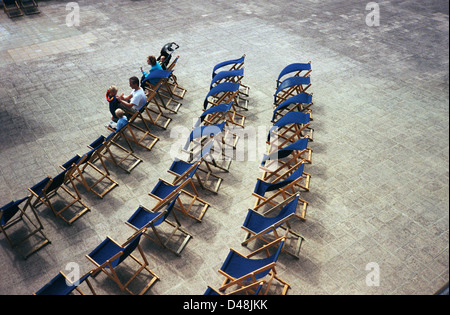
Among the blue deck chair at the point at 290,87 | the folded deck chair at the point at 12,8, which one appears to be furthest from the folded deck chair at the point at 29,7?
the blue deck chair at the point at 290,87

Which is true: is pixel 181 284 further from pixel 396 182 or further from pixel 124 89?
pixel 124 89

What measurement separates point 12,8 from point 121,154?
38.2 feet

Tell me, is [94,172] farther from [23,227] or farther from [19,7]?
[19,7]

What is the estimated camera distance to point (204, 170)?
7039mm

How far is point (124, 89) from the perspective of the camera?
969cm

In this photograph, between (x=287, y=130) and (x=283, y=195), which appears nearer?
(x=283, y=195)

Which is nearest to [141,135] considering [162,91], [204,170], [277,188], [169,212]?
[162,91]

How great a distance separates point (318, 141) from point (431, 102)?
3620mm

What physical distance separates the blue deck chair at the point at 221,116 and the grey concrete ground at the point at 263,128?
412 mm

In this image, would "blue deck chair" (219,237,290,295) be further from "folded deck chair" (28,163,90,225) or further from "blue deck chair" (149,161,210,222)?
"folded deck chair" (28,163,90,225)

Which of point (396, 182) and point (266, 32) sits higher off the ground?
point (266, 32)

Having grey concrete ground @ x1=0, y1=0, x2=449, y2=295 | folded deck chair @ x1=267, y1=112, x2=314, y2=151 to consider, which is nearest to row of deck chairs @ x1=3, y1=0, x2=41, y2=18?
grey concrete ground @ x1=0, y1=0, x2=449, y2=295

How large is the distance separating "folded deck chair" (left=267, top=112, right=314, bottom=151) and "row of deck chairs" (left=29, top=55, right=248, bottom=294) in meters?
0.91
